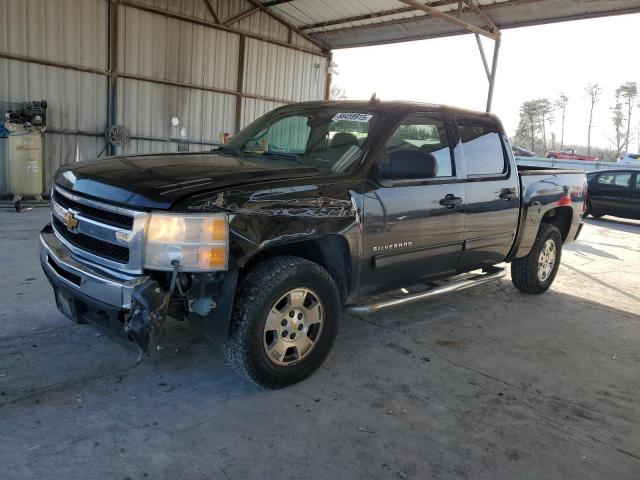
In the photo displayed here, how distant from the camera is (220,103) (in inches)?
547

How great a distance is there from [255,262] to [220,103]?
1144cm

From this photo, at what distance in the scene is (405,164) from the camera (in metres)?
3.80

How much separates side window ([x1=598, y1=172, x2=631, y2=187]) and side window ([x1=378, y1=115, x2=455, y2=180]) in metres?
12.0

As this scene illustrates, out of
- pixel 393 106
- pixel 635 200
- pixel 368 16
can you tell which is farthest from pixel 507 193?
pixel 635 200

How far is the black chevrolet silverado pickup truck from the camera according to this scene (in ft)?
9.37

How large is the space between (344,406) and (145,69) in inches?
431

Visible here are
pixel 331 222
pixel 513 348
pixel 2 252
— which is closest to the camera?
pixel 331 222

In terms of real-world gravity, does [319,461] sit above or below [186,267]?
below

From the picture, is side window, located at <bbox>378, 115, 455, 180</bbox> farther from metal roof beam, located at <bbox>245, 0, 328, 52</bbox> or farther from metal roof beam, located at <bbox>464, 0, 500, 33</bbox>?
metal roof beam, located at <bbox>245, 0, 328, 52</bbox>

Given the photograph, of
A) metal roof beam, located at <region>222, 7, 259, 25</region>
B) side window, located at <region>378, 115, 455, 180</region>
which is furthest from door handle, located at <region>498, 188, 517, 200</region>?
metal roof beam, located at <region>222, 7, 259, 25</region>

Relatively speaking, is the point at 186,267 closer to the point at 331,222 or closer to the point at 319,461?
the point at 331,222

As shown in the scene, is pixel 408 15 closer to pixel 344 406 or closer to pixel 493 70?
pixel 493 70

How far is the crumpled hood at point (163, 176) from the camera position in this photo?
2.86m

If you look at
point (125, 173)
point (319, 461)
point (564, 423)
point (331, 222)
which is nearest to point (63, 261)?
point (125, 173)
